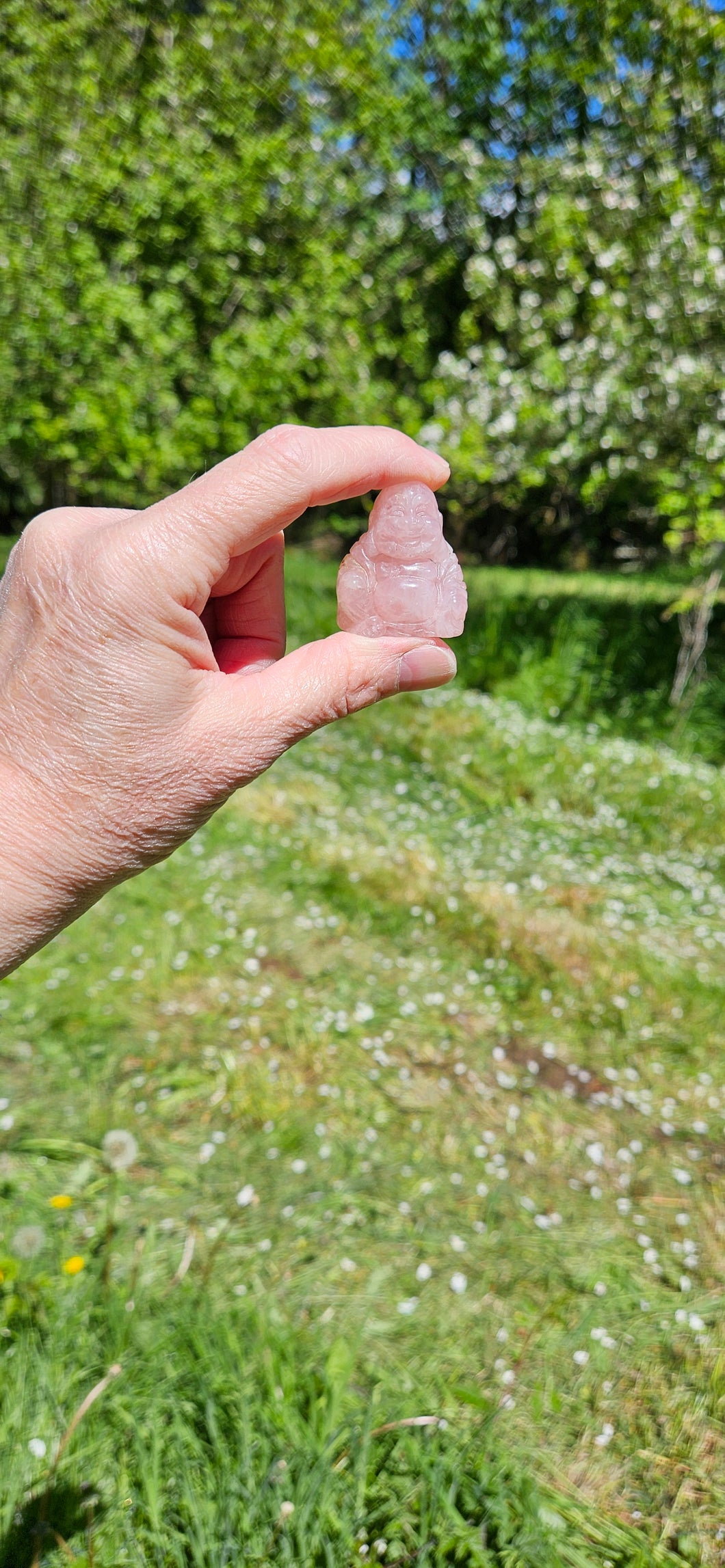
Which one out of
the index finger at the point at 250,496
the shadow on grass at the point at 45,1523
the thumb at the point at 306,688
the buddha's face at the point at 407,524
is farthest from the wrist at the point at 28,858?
the shadow on grass at the point at 45,1523

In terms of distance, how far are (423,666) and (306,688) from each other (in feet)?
0.76

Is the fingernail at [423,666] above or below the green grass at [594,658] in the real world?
above

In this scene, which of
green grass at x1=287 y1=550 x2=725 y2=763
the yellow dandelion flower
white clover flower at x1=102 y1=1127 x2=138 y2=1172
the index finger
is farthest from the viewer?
green grass at x1=287 y1=550 x2=725 y2=763

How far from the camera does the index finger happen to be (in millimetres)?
1348

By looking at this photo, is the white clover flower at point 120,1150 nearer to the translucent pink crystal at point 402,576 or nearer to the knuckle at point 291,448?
the translucent pink crystal at point 402,576

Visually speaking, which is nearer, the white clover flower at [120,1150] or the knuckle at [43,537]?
the knuckle at [43,537]

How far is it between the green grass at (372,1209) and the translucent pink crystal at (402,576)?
1.65 m

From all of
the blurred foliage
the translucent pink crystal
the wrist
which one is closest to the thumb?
the translucent pink crystal

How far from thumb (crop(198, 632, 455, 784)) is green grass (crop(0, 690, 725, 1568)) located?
1.50 meters

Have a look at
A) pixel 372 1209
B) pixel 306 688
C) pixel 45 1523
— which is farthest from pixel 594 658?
pixel 45 1523

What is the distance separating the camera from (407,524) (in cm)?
174

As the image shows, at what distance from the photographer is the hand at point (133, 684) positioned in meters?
1.35

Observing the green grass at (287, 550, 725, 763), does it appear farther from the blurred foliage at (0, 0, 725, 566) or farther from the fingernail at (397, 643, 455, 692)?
the fingernail at (397, 643, 455, 692)

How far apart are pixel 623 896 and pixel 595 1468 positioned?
3140 millimetres
